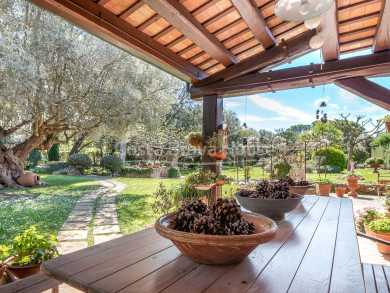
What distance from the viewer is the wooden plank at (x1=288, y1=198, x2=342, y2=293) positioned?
2.11ft

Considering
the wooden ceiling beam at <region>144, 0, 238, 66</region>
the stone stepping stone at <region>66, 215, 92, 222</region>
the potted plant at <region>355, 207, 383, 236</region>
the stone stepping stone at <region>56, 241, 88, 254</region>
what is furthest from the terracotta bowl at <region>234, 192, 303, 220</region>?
the stone stepping stone at <region>66, 215, 92, 222</region>

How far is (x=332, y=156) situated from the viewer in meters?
9.65

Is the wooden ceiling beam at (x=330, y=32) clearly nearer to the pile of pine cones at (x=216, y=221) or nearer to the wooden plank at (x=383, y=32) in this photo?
the wooden plank at (x=383, y=32)

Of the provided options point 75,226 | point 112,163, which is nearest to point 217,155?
point 75,226

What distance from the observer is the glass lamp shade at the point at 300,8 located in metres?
1.47

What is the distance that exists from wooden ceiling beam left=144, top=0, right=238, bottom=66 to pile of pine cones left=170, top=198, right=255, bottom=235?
1.74m

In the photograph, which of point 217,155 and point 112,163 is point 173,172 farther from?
point 217,155

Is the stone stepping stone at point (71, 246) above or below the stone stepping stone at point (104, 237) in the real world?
below

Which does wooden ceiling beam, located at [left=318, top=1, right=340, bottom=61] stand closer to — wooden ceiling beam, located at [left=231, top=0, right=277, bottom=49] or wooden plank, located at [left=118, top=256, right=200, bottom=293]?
wooden ceiling beam, located at [left=231, top=0, right=277, bottom=49]

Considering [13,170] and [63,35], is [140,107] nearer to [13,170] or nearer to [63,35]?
[63,35]

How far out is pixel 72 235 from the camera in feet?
10.4

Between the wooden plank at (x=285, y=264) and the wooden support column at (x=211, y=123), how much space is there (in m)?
2.51

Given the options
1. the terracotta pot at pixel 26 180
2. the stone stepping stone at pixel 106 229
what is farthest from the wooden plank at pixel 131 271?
the terracotta pot at pixel 26 180

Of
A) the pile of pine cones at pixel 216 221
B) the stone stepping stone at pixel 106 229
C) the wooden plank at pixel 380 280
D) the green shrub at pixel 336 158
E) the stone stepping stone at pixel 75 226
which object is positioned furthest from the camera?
the green shrub at pixel 336 158
